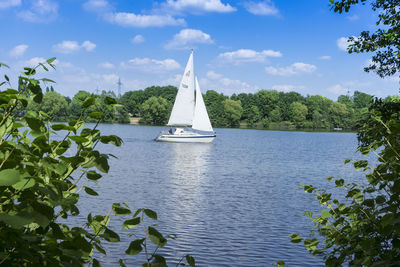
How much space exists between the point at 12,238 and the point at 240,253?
36.2 ft

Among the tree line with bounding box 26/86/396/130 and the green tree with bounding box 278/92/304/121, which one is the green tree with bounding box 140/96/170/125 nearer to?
the tree line with bounding box 26/86/396/130

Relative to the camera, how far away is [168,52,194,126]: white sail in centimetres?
5494

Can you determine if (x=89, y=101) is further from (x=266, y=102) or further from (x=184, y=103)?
(x=266, y=102)

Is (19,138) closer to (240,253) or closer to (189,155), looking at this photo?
(240,253)

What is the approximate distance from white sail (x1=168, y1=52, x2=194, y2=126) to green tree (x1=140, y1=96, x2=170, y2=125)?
8259 cm

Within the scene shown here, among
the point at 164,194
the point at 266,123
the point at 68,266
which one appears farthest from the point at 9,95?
the point at 266,123

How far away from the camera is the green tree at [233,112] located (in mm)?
146125

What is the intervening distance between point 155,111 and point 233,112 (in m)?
27.6

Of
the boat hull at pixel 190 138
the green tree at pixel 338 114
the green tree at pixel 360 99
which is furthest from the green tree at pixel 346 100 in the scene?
the boat hull at pixel 190 138

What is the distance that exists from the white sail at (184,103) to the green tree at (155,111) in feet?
271

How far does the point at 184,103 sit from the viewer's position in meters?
54.9

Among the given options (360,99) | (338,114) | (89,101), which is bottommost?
(89,101)

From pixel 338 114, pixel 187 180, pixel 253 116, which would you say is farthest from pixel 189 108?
pixel 338 114

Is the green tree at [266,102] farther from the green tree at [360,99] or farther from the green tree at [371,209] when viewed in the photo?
the green tree at [371,209]
